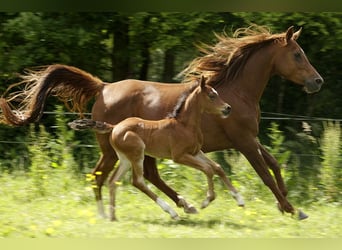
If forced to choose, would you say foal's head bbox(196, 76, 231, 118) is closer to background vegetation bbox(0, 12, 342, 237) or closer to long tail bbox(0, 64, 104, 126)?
background vegetation bbox(0, 12, 342, 237)

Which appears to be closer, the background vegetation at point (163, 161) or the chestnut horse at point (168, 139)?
the chestnut horse at point (168, 139)

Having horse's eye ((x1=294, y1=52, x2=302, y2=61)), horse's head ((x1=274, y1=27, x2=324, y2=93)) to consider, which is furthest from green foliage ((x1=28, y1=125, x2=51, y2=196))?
horse's eye ((x1=294, y1=52, x2=302, y2=61))

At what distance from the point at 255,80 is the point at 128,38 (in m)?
4.17

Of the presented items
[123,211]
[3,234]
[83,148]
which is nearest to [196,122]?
[123,211]

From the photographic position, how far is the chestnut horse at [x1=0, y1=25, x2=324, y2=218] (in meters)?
5.90

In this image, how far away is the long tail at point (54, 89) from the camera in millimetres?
6020

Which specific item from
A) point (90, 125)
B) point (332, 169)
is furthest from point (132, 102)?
point (332, 169)

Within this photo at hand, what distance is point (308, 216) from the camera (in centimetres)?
589

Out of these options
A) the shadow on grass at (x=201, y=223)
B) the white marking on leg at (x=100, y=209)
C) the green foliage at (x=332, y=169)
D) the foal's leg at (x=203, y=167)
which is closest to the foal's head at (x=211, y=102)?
the foal's leg at (x=203, y=167)

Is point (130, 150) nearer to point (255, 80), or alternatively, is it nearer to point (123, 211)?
point (123, 211)

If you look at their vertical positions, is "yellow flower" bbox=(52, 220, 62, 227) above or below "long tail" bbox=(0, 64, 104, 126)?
below

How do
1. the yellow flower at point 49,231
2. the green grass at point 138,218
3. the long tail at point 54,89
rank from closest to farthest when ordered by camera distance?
the yellow flower at point 49,231 → the green grass at point 138,218 → the long tail at point 54,89

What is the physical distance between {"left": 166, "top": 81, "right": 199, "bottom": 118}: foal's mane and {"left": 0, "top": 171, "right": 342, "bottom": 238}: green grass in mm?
922

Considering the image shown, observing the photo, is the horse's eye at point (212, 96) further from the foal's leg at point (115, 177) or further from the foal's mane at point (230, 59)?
the foal's leg at point (115, 177)
